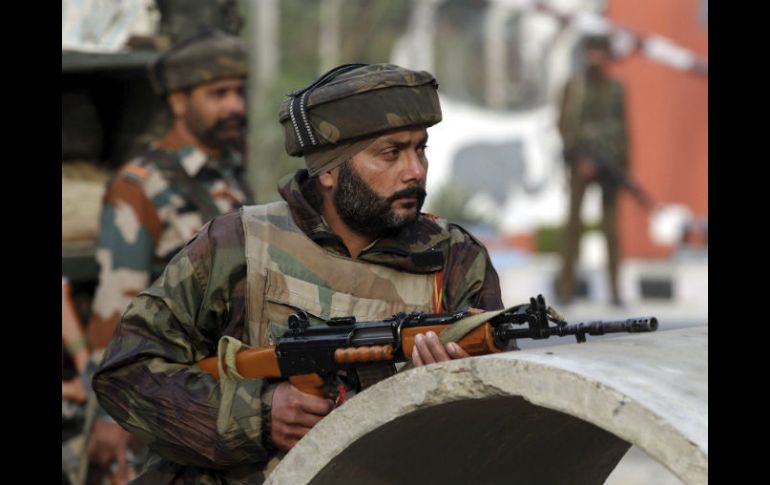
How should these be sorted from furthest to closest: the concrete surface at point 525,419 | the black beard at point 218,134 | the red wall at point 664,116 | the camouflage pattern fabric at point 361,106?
the red wall at point 664,116, the black beard at point 218,134, the camouflage pattern fabric at point 361,106, the concrete surface at point 525,419

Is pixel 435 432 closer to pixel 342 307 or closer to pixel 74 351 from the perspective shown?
pixel 342 307

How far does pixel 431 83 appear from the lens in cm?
335

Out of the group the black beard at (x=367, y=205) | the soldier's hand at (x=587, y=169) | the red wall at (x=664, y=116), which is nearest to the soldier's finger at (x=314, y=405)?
the black beard at (x=367, y=205)

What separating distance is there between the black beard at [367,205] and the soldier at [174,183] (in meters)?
1.78

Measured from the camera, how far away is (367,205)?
3291mm

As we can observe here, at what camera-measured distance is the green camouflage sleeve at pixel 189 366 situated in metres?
3.08

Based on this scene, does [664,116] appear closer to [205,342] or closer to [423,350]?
[205,342]

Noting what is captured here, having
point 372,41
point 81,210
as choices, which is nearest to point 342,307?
point 81,210

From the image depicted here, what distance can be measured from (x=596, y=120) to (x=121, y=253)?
8654mm

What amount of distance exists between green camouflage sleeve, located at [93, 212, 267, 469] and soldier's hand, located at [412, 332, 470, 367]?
39cm

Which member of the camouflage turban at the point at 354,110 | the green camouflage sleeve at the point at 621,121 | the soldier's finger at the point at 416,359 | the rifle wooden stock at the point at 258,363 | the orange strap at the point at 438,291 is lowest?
the rifle wooden stock at the point at 258,363

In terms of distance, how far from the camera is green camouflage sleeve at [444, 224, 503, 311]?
334 centimetres

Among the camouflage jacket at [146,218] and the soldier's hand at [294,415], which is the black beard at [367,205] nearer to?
the soldier's hand at [294,415]

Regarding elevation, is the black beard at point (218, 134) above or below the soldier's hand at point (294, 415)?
above
